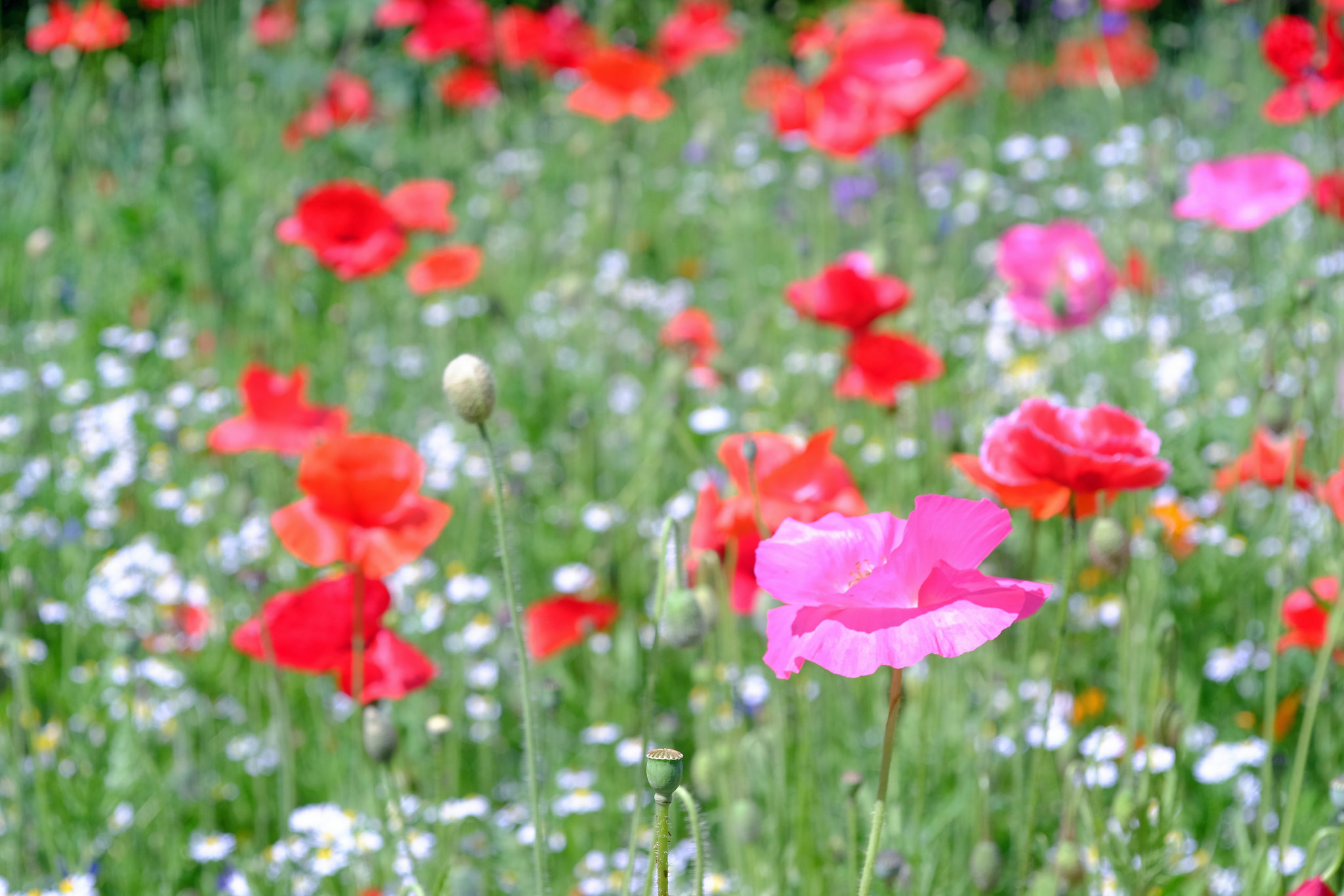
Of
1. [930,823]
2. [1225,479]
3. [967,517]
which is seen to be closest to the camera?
[967,517]

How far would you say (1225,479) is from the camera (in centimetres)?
196

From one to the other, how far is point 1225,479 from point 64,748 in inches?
75.0

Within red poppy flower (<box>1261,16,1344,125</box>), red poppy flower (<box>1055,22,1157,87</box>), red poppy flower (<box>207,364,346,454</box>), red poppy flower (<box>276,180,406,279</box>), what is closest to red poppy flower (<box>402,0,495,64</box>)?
red poppy flower (<box>276,180,406,279</box>)

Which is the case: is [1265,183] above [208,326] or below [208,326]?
above

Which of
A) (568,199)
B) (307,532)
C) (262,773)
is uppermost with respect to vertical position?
(307,532)

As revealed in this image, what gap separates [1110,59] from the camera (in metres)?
4.43

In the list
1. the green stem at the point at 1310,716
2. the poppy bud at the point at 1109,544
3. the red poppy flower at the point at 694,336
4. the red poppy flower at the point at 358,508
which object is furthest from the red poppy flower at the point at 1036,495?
the red poppy flower at the point at 694,336

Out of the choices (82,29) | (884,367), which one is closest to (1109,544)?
(884,367)

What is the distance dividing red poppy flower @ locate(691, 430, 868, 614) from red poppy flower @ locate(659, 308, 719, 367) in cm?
107

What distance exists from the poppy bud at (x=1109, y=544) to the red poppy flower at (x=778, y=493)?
29cm

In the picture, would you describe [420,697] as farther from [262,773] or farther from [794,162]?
[794,162]

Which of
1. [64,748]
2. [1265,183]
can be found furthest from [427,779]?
[1265,183]

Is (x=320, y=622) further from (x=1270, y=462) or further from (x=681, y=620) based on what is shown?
(x=1270, y=462)

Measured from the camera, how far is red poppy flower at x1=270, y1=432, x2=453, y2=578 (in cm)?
142
